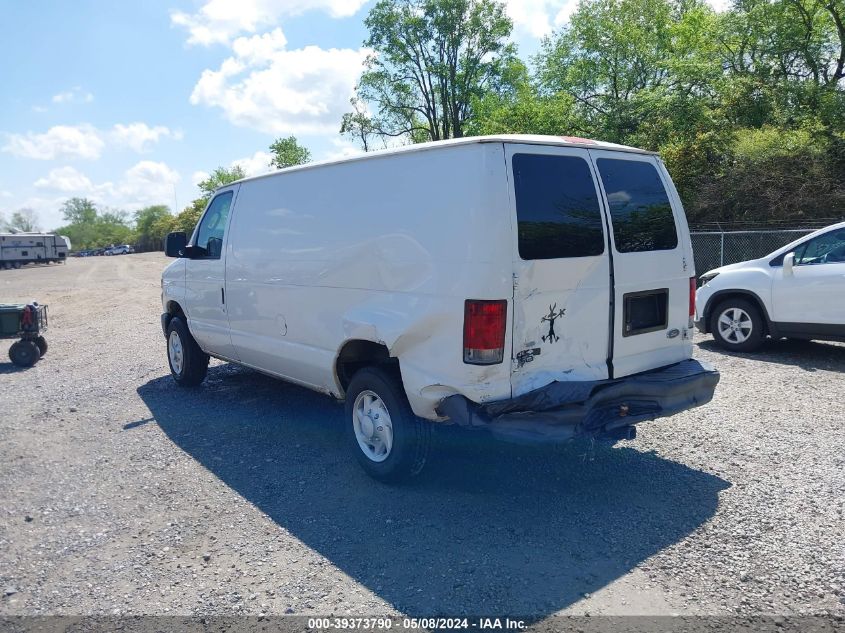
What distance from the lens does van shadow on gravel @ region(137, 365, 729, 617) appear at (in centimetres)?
337

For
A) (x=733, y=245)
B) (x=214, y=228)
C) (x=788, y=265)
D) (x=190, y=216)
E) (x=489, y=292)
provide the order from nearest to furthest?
(x=489, y=292) → (x=214, y=228) → (x=788, y=265) → (x=733, y=245) → (x=190, y=216)

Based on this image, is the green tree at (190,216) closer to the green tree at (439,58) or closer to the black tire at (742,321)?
the green tree at (439,58)

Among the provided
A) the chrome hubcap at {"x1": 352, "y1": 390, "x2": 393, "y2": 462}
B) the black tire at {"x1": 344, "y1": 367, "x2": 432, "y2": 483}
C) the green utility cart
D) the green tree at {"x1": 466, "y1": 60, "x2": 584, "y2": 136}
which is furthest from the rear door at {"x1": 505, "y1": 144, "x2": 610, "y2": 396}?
the green tree at {"x1": 466, "y1": 60, "x2": 584, "y2": 136}

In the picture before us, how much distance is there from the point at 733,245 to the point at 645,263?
1232 cm

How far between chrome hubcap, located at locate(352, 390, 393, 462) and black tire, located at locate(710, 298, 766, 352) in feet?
20.5

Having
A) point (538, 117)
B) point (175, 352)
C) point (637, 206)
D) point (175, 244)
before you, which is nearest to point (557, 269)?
point (637, 206)

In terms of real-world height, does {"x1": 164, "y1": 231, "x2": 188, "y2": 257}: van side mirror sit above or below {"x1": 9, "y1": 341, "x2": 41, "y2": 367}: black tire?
above

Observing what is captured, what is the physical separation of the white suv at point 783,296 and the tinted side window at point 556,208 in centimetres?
517

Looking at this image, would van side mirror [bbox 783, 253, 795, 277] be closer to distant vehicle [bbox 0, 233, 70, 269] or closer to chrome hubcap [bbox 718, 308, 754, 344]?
chrome hubcap [bbox 718, 308, 754, 344]

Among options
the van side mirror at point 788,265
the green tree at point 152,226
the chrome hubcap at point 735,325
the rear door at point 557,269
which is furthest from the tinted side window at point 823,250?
the green tree at point 152,226

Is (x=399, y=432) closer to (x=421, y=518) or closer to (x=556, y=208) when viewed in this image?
(x=421, y=518)

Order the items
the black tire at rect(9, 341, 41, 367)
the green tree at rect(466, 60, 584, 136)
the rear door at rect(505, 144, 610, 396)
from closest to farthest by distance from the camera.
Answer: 1. the rear door at rect(505, 144, 610, 396)
2. the black tire at rect(9, 341, 41, 367)
3. the green tree at rect(466, 60, 584, 136)

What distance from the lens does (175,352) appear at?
786 centimetres

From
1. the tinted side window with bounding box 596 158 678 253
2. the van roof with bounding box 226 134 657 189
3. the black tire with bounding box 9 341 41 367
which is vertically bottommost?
the black tire with bounding box 9 341 41 367
